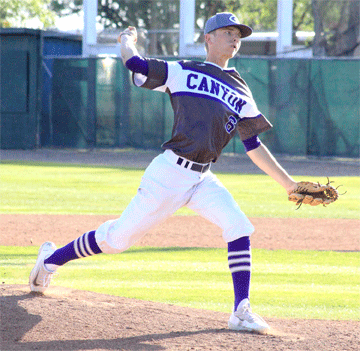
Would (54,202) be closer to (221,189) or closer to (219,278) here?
(219,278)

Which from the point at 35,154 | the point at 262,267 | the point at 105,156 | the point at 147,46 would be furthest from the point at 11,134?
the point at 262,267

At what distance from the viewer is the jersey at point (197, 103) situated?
12.3 ft

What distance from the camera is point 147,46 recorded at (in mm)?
22938

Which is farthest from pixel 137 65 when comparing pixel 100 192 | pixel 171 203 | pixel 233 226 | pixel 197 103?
pixel 100 192

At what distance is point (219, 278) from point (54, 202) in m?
5.32

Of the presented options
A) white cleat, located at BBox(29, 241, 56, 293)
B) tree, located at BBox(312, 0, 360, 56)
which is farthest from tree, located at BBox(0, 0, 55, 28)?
white cleat, located at BBox(29, 241, 56, 293)

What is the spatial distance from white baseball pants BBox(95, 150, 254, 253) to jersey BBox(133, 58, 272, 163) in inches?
5.0

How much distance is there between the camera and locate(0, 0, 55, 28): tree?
111ft

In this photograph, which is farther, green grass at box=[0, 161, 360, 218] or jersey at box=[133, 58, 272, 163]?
green grass at box=[0, 161, 360, 218]

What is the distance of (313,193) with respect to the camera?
159 inches

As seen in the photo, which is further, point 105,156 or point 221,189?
point 105,156

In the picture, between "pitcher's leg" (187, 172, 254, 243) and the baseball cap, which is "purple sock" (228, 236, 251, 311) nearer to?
"pitcher's leg" (187, 172, 254, 243)

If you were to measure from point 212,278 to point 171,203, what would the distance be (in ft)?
6.75

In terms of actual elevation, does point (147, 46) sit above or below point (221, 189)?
above
